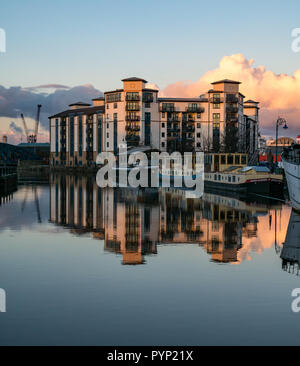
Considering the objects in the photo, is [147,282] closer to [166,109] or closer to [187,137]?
[166,109]

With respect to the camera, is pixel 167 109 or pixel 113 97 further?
pixel 113 97

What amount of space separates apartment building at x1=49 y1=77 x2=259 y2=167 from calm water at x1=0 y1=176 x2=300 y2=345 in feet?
355

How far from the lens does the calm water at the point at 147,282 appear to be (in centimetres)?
1156

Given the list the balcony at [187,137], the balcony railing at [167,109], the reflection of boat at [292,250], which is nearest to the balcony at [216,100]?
the balcony at [187,137]

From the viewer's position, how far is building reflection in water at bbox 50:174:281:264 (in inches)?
891

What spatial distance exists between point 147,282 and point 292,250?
859cm

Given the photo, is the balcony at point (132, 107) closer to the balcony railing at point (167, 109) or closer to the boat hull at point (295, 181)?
the balcony railing at point (167, 109)

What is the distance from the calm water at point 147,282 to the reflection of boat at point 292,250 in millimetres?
196

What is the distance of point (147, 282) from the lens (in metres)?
16.1

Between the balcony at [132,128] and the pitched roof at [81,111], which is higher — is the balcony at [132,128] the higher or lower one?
the lower one

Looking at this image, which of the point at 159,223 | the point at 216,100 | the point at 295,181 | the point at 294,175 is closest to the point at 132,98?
the point at 216,100

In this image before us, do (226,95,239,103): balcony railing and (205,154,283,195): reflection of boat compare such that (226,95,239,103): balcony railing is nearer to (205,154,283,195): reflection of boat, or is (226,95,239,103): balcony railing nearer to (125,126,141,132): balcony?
(125,126,141,132): balcony
